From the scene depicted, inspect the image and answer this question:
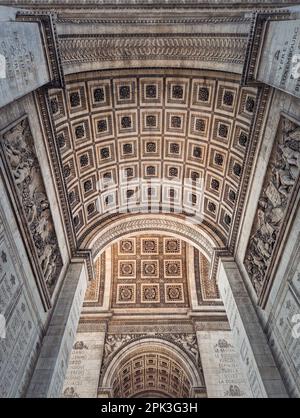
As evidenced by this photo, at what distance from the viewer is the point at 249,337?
32.8ft

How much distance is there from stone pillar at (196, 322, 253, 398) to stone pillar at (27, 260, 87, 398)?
27.0 ft

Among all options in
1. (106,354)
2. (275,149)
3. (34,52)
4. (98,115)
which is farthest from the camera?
(106,354)

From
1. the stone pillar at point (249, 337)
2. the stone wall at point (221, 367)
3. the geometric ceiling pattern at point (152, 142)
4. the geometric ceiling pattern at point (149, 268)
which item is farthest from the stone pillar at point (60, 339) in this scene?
the geometric ceiling pattern at point (149, 268)

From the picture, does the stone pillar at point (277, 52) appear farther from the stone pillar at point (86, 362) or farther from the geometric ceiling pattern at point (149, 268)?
the stone pillar at point (86, 362)

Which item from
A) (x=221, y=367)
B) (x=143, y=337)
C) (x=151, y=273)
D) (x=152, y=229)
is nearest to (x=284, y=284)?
(x=152, y=229)

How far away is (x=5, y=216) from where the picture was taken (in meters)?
7.83

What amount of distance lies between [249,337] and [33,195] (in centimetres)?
764

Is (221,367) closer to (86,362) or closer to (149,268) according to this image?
(86,362)

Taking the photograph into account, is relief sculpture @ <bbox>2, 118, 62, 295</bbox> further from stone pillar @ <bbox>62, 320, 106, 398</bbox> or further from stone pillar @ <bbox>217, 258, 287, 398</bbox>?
stone pillar @ <bbox>62, 320, 106, 398</bbox>

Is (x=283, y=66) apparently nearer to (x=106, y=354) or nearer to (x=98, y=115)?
(x=98, y=115)

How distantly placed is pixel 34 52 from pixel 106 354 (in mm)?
14987

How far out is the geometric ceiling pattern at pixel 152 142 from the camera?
1137 cm

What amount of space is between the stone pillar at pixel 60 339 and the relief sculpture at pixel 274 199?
612 cm
